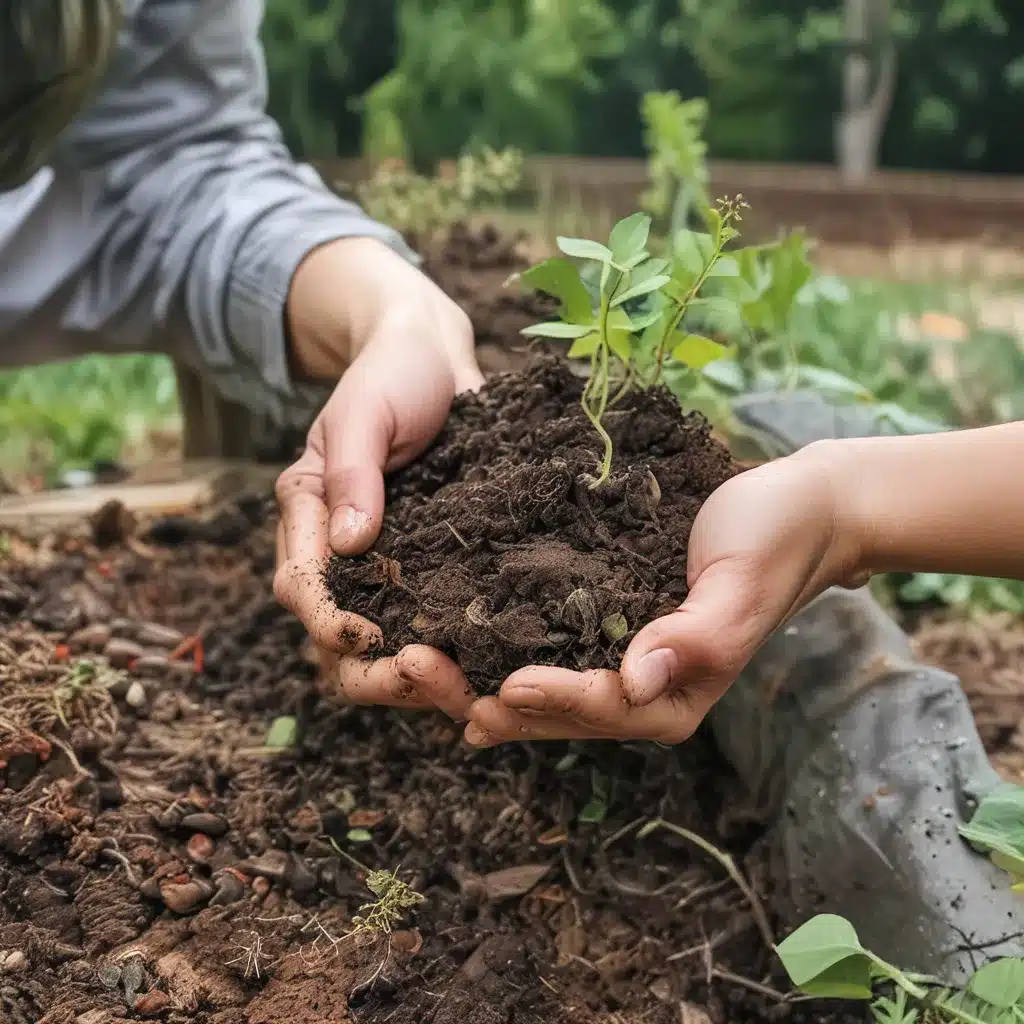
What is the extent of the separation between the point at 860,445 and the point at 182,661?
99 cm

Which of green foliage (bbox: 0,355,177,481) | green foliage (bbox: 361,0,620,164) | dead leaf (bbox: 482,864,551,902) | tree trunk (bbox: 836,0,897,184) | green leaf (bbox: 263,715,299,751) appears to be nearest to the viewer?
dead leaf (bbox: 482,864,551,902)

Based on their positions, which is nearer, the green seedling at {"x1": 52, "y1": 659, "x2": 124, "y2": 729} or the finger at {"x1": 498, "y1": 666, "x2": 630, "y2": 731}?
the finger at {"x1": 498, "y1": 666, "x2": 630, "y2": 731}

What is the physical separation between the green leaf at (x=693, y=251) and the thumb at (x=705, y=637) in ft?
1.27

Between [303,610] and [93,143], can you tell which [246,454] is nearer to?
[93,143]

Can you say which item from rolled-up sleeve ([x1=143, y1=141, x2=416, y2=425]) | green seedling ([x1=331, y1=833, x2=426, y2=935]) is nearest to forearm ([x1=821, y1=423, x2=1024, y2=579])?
green seedling ([x1=331, y1=833, x2=426, y2=935])

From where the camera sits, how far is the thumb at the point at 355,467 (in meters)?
1.04

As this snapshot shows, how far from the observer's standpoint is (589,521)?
1010mm

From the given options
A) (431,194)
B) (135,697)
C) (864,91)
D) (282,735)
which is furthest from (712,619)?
(864,91)

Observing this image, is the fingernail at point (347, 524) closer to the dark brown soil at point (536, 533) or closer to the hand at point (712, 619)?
the dark brown soil at point (536, 533)

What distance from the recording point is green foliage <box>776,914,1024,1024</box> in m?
0.94

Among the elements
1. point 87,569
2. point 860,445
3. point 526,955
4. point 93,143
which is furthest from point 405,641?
point 93,143

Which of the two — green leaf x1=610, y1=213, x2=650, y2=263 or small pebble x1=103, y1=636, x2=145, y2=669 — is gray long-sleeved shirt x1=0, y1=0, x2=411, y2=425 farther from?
green leaf x1=610, y1=213, x2=650, y2=263

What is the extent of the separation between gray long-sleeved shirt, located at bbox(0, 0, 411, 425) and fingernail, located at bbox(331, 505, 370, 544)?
0.67 meters

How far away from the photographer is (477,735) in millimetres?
938
